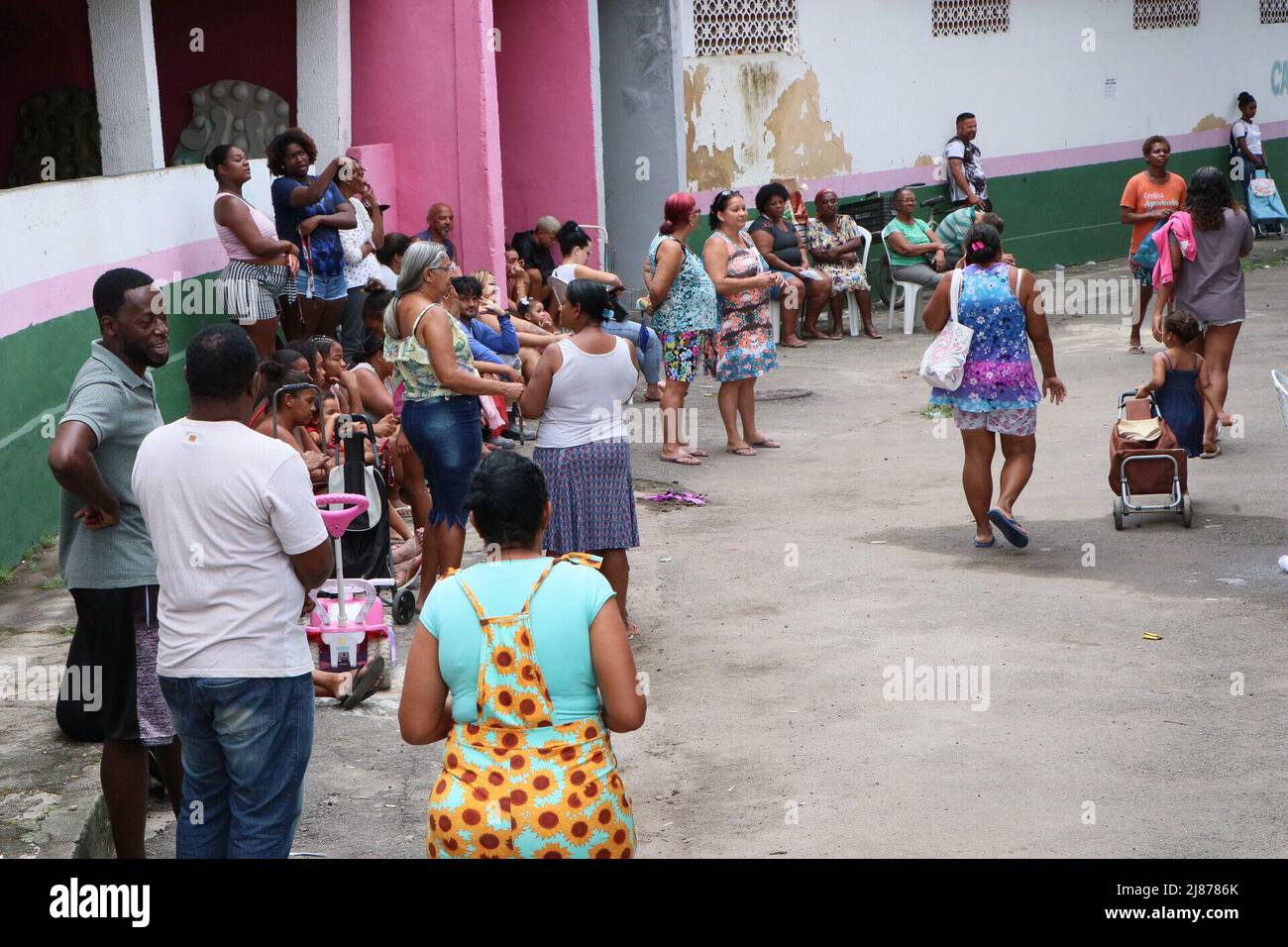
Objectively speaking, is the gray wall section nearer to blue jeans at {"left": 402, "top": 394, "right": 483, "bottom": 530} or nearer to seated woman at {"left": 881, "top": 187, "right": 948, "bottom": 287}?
seated woman at {"left": 881, "top": 187, "right": 948, "bottom": 287}

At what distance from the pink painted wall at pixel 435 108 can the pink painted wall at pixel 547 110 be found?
6.71 ft

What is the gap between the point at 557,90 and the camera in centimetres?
1587

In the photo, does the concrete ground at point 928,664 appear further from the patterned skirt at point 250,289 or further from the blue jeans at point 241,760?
the patterned skirt at point 250,289

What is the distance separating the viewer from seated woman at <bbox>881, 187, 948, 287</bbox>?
17266 millimetres

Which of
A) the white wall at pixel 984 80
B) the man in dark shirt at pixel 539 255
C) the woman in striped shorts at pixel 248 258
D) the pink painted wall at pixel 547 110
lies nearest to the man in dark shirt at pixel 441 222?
the man in dark shirt at pixel 539 255

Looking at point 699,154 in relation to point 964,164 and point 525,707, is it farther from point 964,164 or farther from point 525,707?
point 525,707

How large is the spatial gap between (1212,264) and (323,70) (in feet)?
22.6

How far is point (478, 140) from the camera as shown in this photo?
1376cm

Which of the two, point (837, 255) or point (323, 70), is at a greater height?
point (323, 70)

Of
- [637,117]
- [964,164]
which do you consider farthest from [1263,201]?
[637,117]

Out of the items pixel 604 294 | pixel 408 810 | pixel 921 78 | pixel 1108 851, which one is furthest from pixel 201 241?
pixel 921 78

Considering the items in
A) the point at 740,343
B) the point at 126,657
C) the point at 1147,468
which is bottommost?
the point at 1147,468

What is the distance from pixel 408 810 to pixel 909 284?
40.7 feet

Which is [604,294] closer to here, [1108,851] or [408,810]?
[408,810]
